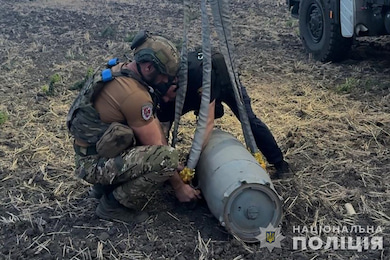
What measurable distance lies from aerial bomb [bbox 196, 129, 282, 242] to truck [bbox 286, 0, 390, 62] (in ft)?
12.5

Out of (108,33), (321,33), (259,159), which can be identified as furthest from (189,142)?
(108,33)

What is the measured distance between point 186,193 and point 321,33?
487 centimetres

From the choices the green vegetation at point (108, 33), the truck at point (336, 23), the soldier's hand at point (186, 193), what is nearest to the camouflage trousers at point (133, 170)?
the soldier's hand at point (186, 193)

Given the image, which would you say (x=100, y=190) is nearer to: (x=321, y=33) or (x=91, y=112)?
(x=91, y=112)

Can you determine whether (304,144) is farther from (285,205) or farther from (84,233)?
(84,233)

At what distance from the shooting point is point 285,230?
12.1 ft

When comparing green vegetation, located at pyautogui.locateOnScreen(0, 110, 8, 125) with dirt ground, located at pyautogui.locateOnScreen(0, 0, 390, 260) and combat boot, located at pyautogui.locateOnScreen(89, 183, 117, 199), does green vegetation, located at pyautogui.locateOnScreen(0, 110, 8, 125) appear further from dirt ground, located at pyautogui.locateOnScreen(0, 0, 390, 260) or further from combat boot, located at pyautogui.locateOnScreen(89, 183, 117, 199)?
combat boot, located at pyautogui.locateOnScreen(89, 183, 117, 199)

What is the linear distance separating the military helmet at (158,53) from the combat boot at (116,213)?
0.98 metres

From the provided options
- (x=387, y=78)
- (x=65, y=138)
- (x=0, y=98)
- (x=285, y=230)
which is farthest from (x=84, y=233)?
(x=387, y=78)

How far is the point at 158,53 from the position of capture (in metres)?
3.60

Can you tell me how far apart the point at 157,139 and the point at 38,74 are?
4650 mm

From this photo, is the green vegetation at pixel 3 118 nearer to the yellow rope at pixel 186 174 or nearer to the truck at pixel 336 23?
the yellow rope at pixel 186 174

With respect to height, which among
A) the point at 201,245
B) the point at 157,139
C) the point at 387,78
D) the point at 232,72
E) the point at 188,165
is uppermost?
the point at 232,72

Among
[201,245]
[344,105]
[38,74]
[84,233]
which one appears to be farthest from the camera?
[38,74]
